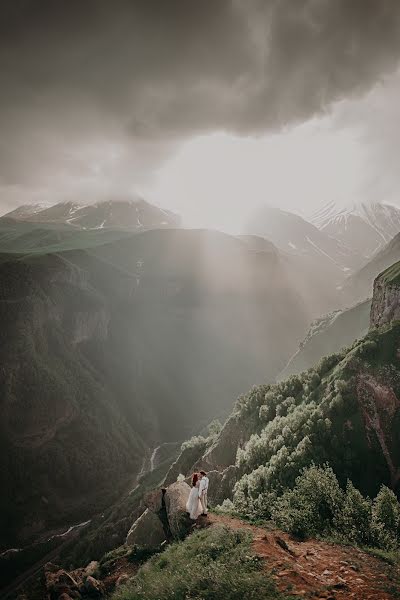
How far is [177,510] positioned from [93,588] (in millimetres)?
6446

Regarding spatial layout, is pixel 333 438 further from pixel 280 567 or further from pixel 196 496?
pixel 280 567

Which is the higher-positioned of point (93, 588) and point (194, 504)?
point (194, 504)

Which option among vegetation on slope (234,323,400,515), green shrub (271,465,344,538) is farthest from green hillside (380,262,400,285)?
green shrub (271,465,344,538)

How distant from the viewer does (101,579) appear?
22.9 metres

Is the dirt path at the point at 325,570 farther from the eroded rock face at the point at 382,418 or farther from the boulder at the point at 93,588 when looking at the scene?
the eroded rock face at the point at 382,418

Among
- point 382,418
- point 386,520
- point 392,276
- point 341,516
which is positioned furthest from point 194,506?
point 392,276

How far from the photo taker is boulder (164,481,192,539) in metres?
23.2

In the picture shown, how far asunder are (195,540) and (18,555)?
102 metres

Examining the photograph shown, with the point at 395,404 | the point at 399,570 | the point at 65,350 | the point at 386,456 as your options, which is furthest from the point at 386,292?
the point at 65,350

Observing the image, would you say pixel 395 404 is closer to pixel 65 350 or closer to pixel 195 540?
pixel 195 540

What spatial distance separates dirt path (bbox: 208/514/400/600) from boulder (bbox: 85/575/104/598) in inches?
399

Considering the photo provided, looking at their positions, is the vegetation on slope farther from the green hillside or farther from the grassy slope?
the grassy slope

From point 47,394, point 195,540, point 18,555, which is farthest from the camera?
point 47,394

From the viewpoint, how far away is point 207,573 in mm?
15328
